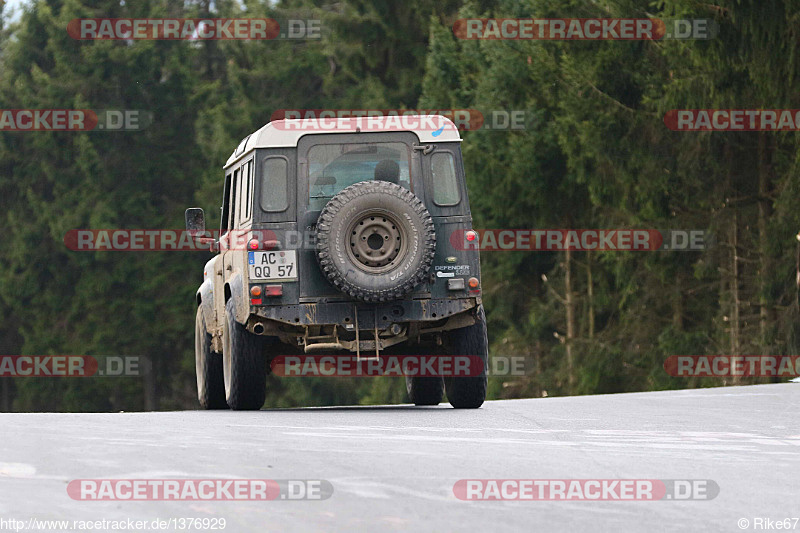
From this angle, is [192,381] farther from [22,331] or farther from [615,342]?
[615,342]

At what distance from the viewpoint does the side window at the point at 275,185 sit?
1503 cm

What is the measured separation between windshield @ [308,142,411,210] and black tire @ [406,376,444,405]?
3940 millimetres

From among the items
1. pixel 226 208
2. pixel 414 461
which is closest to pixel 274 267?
pixel 226 208

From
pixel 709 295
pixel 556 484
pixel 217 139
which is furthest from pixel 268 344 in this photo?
pixel 217 139

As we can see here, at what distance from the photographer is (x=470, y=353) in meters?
15.5

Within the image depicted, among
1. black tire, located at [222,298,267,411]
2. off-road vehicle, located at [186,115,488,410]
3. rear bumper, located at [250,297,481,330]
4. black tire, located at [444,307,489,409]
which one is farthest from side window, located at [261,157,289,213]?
black tire, located at [444,307,489,409]

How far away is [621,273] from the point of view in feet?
116

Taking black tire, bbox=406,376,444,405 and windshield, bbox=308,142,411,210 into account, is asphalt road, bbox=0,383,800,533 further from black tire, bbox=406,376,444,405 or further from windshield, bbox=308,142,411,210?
black tire, bbox=406,376,444,405

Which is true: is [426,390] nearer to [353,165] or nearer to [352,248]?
[353,165]

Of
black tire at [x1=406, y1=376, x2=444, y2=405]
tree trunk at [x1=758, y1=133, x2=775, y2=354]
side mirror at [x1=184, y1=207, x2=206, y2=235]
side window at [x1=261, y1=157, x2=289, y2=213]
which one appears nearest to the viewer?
side window at [x1=261, y1=157, x2=289, y2=213]

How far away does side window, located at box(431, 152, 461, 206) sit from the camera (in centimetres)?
1525

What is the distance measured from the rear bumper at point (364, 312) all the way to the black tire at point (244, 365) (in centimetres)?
50

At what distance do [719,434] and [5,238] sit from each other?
180ft

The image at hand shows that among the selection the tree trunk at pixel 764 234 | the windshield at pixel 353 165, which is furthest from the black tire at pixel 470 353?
the tree trunk at pixel 764 234
